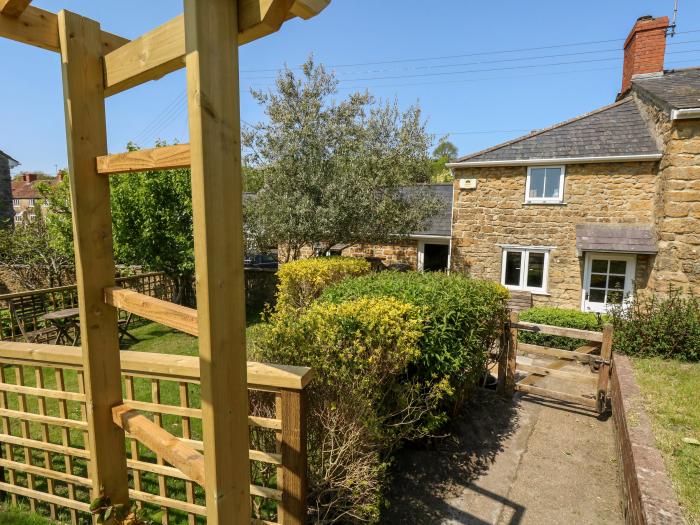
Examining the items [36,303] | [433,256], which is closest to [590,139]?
[433,256]

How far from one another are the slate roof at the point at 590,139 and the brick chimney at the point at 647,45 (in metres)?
1.16

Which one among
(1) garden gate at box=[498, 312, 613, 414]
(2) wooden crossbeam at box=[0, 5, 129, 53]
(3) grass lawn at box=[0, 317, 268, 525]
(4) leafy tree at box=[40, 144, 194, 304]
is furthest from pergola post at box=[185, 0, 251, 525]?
(4) leafy tree at box=[40, 144, 194, 304]

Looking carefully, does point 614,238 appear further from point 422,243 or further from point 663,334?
point 422,243

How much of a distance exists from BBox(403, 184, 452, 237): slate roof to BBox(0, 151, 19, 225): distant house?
61.6ft

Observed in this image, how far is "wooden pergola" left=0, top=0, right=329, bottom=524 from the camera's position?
1.21 m

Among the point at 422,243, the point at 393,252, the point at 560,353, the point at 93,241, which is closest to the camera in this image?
the point at 93,241

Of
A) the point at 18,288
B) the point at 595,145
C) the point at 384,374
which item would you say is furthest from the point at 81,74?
the point at 18,288

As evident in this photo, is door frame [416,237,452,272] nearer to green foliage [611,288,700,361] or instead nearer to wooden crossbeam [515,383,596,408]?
green foliage [611,288,700,361]

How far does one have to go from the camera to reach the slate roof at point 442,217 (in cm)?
1391

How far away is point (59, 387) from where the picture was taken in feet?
9.12

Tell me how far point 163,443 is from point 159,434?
0.31 feet

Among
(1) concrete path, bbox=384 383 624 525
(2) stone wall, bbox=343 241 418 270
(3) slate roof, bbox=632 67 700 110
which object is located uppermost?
(3) slate roof, bbox=632 67 700 110

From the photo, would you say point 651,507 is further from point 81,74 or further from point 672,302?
point 672,302

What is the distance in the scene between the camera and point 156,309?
1648mm
